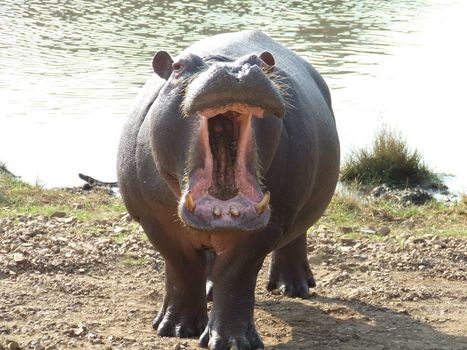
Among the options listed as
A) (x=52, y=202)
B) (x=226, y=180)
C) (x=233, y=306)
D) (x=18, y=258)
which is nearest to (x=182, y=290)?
(x=233, y=306)

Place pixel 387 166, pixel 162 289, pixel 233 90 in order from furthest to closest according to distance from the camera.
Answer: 1. pixel 387 166
2. pixel 162 289
3. pixel 233 90

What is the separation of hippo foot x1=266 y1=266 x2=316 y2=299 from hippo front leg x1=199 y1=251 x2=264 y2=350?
130 centimetres

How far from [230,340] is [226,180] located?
2.77 feet

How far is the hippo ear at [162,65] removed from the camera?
17.1ft

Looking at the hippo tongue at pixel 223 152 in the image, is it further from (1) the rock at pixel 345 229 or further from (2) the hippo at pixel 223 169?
(1) the rock at pixel 345 229

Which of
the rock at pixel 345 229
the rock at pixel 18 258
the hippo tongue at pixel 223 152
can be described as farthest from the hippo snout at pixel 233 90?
the rock at pixel 345 229

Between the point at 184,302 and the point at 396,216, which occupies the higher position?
the point at 184,302

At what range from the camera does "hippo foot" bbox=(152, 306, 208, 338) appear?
559cm

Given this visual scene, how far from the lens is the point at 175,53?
631 inches

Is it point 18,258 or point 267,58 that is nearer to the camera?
point 267,58

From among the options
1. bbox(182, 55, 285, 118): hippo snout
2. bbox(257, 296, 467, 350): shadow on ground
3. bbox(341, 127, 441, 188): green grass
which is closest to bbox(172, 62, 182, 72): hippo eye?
bbox(182, 55, 285, 118): hippo snout

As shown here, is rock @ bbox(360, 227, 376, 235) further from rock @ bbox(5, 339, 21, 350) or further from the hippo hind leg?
rock @ bbox(5, 339, 21, 350)

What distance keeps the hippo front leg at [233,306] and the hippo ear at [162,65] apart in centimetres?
88

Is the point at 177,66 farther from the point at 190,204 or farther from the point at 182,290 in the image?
the point at 182,290
